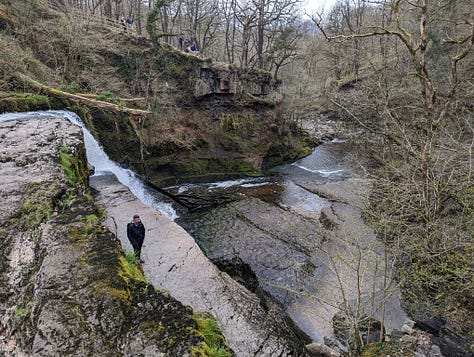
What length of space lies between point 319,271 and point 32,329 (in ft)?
25.6

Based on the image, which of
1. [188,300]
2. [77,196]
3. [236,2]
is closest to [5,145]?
[77,196]

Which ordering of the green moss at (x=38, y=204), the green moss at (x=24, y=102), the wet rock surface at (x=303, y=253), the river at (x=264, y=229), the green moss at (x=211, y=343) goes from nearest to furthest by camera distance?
the green moss at (x=211, y=343), the green moss at (x=38, y=204), the wet rock surface at (x=303, y=253), the river at (x=264, y=229), the green moss at (x=24, y=102)

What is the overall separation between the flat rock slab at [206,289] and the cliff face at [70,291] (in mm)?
1419

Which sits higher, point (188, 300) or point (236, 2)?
point (236, 2)

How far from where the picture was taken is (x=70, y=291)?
3.94 metres

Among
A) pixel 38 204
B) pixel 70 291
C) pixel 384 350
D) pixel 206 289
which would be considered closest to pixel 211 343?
pixel 70 291

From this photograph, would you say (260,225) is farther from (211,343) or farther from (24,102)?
(24,102)

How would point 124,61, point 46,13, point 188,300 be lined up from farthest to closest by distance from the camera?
1. point 124,61
2. point 46,13
3. point 188,300

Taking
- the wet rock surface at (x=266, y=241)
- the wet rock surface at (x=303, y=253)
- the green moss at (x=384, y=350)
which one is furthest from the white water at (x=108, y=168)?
the green moss at (x=384, y=350)

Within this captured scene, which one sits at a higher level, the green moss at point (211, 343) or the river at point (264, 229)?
the green moss at point (211, 343)

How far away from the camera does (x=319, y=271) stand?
931 cm

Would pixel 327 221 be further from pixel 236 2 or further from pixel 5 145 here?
pixel 236 2

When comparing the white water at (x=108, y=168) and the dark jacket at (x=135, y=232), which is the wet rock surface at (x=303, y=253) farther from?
the dark jacket at (x=135, y=232)

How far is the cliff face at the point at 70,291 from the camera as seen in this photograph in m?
3.42
